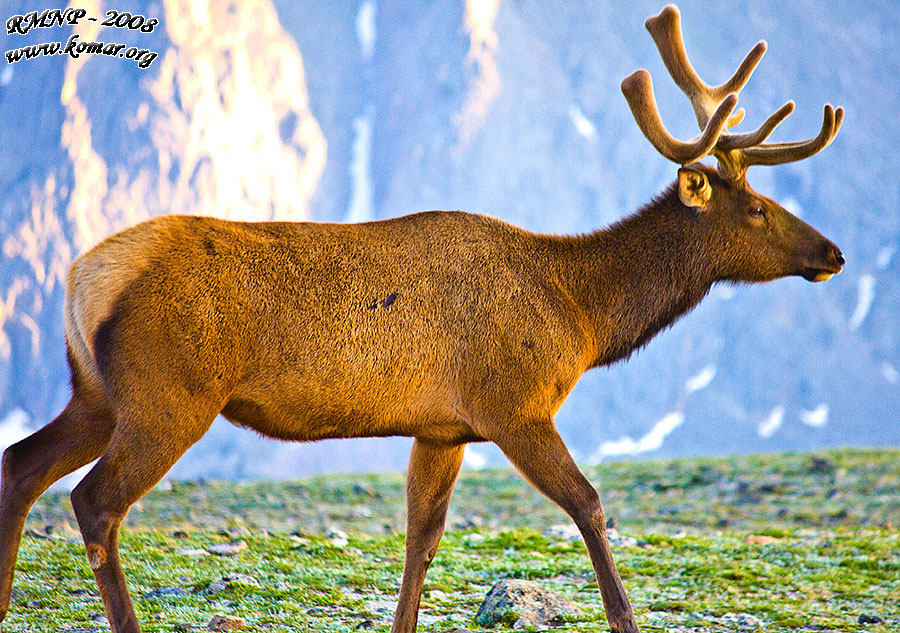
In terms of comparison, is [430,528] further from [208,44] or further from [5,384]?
[208,44]

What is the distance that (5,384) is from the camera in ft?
356

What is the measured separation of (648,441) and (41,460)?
452ft

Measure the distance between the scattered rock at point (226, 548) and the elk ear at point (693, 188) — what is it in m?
4.98

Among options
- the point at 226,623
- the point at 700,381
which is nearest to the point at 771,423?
the point at 700,381

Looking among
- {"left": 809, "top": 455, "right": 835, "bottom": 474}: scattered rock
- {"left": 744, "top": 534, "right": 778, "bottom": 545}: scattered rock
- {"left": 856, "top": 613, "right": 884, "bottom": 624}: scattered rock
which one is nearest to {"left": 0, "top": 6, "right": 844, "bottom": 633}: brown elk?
{"left": 856, "top": 613, "right": 884, "bottom": 624}: scattered rock

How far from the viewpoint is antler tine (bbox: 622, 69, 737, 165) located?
22.6 ft

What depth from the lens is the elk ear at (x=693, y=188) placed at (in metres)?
7.24

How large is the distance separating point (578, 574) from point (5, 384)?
369 ft

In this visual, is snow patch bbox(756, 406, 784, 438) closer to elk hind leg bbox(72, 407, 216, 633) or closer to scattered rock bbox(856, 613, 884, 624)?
scattered rock bbox(856, 613, 884, 624)

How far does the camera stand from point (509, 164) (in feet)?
495

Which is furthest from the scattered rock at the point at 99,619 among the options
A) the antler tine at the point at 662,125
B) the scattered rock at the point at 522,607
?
the antler tine at the point at 662,125

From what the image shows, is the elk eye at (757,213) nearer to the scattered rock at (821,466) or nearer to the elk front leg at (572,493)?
the elk front leg at (572,493)

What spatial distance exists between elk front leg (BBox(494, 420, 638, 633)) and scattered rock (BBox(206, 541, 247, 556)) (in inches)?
140

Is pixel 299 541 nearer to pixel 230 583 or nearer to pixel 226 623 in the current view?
pixel 230 583
